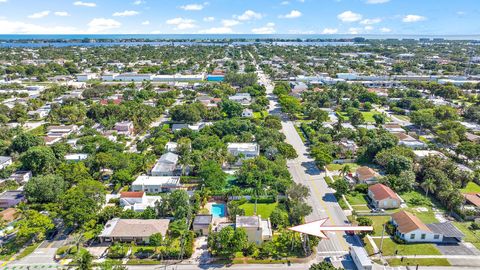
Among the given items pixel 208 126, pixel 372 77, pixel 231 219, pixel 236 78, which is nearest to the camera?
pixel 231 219

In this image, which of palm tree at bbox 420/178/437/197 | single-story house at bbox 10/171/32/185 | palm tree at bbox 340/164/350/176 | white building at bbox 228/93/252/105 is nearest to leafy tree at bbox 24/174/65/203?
single-story house at bbox 10/171/32/185

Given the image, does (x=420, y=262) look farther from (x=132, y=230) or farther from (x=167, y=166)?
(x=167, y=166)

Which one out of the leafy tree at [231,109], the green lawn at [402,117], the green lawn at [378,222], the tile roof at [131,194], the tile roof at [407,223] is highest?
the leafy tree at [231,109]

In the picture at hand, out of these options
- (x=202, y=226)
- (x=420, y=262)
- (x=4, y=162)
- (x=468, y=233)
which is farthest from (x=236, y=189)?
(x=4, y=162)

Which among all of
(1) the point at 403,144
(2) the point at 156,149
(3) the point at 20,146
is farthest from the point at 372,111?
(3) the point at 20,146

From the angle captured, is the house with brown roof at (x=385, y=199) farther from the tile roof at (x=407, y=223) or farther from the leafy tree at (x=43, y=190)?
the leafy tree at (x=43, y=190)

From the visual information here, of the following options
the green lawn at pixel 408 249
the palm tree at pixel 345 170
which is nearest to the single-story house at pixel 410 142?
the palm tree at pixel 345 170

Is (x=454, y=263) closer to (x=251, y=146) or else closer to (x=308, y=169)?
(x=308, y=169)

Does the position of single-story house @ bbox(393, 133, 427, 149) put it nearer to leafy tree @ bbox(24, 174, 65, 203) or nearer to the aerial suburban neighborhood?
the aerial suburban neighborhood
